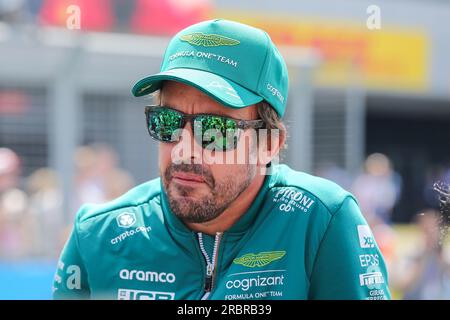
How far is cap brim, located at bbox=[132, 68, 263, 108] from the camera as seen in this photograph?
5.51 ft

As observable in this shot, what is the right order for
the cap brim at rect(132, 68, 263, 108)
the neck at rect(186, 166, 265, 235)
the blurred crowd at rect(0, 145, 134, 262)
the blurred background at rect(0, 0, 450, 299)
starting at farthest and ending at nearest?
the blurred crowd at rect(0, 145, 134, 262) → the blurred background at rect(0, 0, 450, 299) → the neck at rect(186, 166, 265, 235) → the cap brim at rect(132, 68, 263, 108)

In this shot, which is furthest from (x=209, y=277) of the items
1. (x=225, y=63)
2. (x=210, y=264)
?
(x=225, y=63)

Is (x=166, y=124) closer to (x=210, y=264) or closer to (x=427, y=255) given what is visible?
(x=210, y=264)

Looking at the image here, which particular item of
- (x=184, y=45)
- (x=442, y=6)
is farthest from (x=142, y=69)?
(x=442, y=6)

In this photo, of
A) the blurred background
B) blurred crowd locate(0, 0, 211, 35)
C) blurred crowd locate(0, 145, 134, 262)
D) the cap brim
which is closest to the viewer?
the cap brim

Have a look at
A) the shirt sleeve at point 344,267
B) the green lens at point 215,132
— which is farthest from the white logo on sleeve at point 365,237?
the green lens at point 215,132

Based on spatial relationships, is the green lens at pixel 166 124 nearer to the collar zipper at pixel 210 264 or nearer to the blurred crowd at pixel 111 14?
the collar zipper at pixel 210 264

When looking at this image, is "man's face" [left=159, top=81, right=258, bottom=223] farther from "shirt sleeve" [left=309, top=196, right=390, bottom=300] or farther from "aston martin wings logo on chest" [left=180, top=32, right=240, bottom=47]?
"shirt sleeve" [left=309, top=196, right=390, bottom=300]

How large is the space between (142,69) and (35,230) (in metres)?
1.72

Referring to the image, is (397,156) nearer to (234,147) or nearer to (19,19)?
(19,19)

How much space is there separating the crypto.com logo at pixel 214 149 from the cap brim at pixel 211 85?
0.08 meters

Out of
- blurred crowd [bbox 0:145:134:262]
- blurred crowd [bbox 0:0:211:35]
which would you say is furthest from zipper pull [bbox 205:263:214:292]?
blurred crowd [bbox 0:145:134:262]

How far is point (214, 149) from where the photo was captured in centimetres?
173

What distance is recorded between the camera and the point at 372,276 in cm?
175
